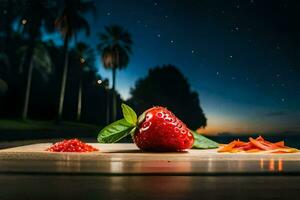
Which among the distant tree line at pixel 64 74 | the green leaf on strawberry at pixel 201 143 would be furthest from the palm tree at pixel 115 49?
the green leaf on strawberry at pixel 201 143

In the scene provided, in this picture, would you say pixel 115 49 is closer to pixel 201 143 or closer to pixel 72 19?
pixel 72 19

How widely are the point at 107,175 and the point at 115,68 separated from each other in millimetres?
57102

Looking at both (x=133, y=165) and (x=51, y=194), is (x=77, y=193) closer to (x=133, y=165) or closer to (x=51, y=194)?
(x=51, y=194)

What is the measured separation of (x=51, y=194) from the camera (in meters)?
4.92

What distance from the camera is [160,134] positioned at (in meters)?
9.20

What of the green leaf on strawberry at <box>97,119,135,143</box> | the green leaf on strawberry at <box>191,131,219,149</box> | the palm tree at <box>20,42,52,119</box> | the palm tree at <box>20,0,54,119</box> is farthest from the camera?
the palm tree at <box>20,42,52,119</box>

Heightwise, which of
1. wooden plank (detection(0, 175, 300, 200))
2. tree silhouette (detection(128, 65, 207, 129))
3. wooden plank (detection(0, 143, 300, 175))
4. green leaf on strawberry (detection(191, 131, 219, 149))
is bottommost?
wooden plank (detection(0, 175, 300, 200))

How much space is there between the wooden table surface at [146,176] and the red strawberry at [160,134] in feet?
2.43

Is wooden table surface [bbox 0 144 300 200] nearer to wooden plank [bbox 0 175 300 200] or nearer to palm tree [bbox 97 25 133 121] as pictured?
wooden plank [bbox 0 175 300 200]

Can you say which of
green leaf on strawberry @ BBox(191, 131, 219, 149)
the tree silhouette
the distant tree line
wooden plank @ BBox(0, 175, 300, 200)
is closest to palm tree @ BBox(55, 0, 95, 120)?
the distant tree line

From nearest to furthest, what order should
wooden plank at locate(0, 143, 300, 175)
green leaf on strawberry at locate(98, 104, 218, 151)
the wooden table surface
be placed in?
the wooden table surface < wooden plank at locate(0, 143, 300, 175) < green leaf on strawberry at locate(98, 104, 218, 151)

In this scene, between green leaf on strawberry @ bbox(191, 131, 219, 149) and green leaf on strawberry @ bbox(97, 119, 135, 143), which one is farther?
green leaf on strawberry @ bbox(191, 131, 219, 149)

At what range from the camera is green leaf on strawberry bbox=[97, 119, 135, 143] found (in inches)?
354

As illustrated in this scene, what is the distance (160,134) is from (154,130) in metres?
0.10
